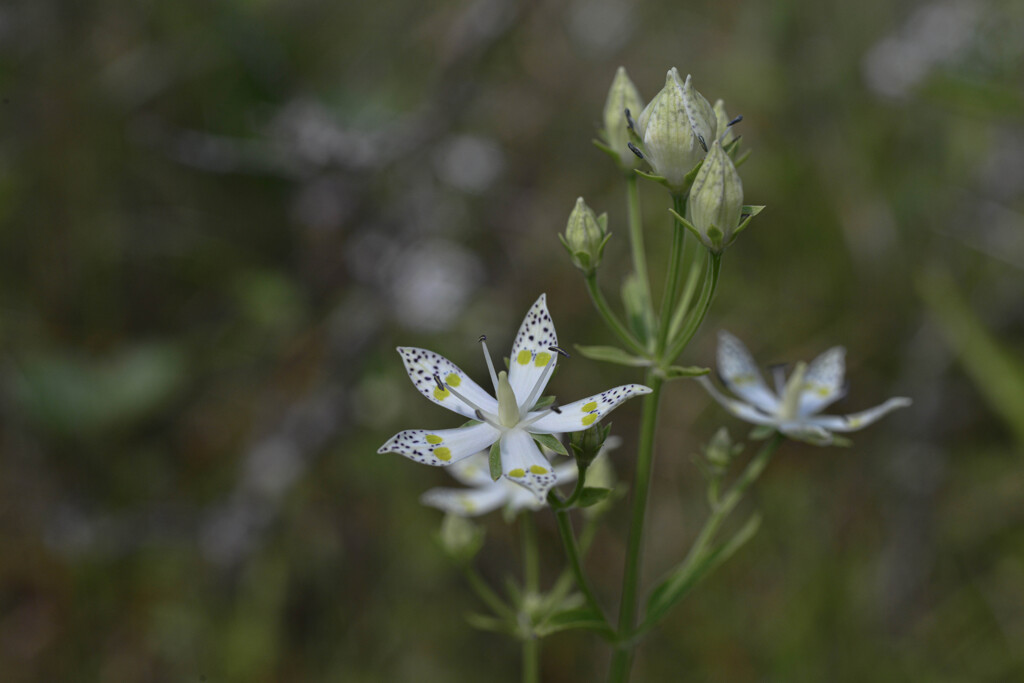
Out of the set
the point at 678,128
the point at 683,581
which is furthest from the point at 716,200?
the point at 683,581

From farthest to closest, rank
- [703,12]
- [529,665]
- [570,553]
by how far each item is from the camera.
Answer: [703,12] < [529,665] < [570,553]

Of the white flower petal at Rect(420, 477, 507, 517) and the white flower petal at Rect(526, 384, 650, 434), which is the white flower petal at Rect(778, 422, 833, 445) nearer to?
the white flower petal at Rect(526, 384, 650, 434)

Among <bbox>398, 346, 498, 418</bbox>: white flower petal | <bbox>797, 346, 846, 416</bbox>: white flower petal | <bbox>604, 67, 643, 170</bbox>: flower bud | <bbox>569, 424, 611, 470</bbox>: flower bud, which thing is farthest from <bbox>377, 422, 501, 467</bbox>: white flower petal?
<bbox>797, 346, 846, 416</bbox>: white flower petal

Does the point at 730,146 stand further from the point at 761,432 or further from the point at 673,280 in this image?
the point at 761,432

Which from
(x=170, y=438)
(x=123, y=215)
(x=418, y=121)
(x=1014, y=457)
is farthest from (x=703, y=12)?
(x=170, y=438)

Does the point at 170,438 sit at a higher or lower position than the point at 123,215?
lower

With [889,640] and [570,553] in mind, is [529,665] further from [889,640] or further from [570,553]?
[889,640]
